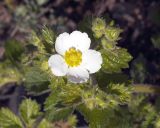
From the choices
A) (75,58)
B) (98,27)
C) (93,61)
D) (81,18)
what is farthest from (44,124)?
(81,18)

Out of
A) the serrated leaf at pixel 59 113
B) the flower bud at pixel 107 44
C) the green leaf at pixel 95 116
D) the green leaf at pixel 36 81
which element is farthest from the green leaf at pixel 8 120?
the flower bud at pixel 107 44

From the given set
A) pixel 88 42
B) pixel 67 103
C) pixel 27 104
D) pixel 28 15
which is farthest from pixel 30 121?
pixel 28 15

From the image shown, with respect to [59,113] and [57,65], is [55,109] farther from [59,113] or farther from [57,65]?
[57,65]

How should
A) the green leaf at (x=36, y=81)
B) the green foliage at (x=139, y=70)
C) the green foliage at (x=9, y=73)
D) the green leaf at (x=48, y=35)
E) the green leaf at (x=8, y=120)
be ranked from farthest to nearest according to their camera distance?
the green foliage at (x=139, y=70) < the green foliage at (x=9, y=73) < the green leaf at (x=8, y=120) < the green leaf at (x=36, y=81) < the green leaf at (x=48, y=35)

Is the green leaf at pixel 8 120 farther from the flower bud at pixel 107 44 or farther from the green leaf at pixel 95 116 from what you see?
the flower bud at pixel 107 44

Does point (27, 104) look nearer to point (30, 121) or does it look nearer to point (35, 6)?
point (30, 121)
